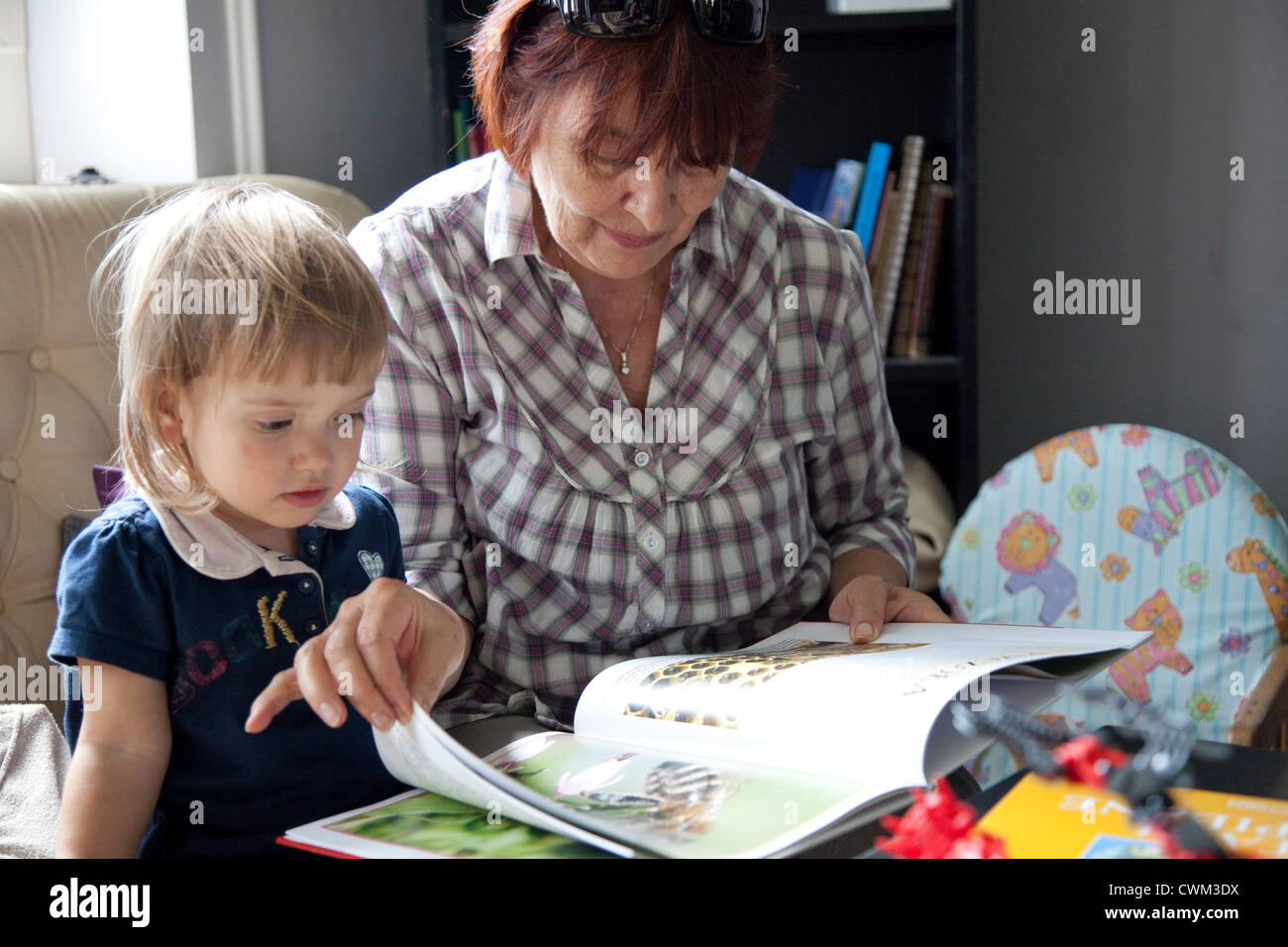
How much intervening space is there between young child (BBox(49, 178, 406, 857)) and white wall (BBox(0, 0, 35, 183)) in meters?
1.17

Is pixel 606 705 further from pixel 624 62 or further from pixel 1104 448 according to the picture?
pixel 1104 448

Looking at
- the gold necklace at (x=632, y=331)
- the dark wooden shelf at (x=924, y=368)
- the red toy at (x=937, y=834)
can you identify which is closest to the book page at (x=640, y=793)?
the red toy at (x=937, y=834)

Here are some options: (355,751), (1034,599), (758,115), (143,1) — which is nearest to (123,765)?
(355,751)

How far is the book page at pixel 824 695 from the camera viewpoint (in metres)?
0.72

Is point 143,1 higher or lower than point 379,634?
Answer: higher

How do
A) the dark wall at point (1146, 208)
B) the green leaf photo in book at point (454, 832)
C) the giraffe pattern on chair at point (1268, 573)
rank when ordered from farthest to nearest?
the dark wall at point (1146, 208), the giraffe pattern on chair at point (1268, 573), the green leaf photo in book at point (454, 832)

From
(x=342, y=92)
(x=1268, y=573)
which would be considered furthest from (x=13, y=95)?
(x=1268, y=573)

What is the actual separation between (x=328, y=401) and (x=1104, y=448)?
4.03 ft

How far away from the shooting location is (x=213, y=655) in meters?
0.80

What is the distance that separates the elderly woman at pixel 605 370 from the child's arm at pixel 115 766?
13.6 inches

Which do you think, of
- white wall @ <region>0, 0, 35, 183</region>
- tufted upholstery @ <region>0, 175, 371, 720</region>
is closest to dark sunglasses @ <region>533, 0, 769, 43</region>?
tufted upholstery @ <region>0, 175, 371, 720</region>

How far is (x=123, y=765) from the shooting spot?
0.74m

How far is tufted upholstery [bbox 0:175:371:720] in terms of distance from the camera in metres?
1.33

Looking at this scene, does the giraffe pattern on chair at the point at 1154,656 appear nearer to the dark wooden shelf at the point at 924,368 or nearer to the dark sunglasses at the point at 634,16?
the dark wooden shelf at the point at 924,368
